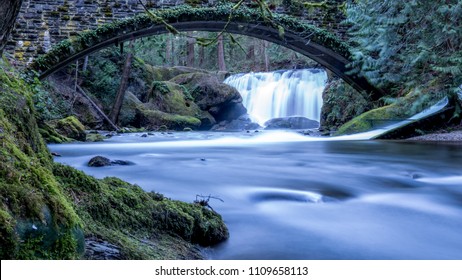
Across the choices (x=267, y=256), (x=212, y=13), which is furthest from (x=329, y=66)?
(x=267, y=256)

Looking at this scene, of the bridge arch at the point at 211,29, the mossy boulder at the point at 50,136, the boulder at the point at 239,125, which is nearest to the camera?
the mossy boulder at the point at 50,136

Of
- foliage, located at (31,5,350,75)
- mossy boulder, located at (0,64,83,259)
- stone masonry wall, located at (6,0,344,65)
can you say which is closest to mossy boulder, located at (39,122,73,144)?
foliage, located at (31,5,350,75)

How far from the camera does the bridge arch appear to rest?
37.6 ft


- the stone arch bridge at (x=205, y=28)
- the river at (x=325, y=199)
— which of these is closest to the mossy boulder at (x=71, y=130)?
the stone arch bridge at (x=205, y=28)

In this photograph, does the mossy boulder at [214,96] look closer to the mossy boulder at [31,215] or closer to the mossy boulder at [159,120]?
the mossy boulder at [159,120]

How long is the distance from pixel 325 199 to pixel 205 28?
34.5 feet

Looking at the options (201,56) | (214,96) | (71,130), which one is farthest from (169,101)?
(201,56)

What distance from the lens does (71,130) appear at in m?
9.88

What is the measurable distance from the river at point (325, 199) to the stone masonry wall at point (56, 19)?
6176 millimetres

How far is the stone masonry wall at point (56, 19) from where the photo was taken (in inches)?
443

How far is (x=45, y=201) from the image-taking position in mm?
1244

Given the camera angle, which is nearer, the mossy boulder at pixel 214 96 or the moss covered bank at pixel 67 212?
the moss covered bank at pixel 67 212

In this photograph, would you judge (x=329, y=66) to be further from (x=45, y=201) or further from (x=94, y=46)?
(x=45, y=201)

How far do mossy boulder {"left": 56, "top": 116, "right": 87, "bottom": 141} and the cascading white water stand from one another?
11.9m
